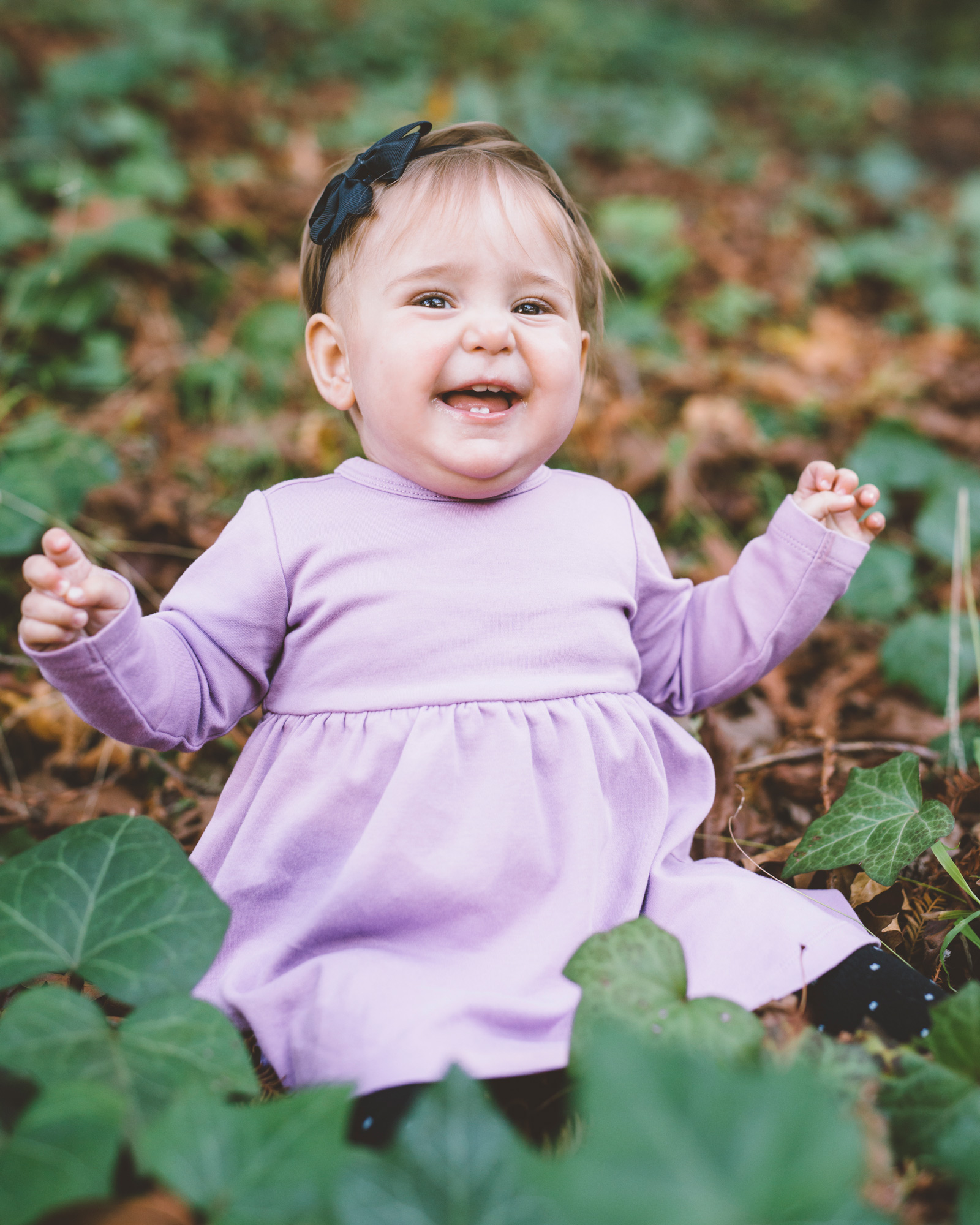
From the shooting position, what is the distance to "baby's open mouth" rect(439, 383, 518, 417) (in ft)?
4.72

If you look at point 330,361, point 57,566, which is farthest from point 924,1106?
point 330,361

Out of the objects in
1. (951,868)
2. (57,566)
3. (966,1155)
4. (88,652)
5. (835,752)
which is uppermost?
(57,566)

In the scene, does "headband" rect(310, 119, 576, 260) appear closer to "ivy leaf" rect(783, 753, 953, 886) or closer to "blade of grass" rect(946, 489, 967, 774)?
"ivy leaf" rect(783, 753, 953, 886)

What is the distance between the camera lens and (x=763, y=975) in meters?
1.27

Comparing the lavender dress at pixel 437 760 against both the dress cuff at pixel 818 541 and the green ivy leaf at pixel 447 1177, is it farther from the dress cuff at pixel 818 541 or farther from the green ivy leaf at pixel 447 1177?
the green ivy leaf at pixel 447 1177

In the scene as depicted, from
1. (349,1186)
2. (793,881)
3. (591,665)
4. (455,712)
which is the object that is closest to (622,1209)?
(349,1186)

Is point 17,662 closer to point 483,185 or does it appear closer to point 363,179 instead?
point 363,179

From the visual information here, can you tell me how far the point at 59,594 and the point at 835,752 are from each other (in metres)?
1.51

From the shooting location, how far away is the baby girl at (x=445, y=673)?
1.25 metres

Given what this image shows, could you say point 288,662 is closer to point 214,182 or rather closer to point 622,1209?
point 622,1209

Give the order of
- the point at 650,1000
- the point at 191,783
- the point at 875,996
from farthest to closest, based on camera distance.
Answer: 1. the point at 191,783
2. the point at 875,996
3. the point at 650,1000

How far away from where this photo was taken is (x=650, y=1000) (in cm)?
113

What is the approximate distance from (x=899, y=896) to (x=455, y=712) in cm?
85

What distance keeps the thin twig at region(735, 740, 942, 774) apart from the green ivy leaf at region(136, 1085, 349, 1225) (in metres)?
1.21
